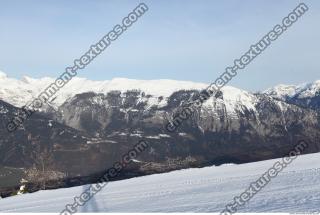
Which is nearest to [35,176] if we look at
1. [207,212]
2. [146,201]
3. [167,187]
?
[167,187]

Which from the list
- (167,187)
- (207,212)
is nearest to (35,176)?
(167,187)

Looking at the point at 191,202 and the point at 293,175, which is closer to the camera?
the point at 191,202

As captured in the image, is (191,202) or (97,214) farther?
(191,202)

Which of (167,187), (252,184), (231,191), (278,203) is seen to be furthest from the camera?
(167,187)

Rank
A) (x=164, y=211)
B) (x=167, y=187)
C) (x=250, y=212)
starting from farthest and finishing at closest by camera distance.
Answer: (x=167, y=187)
(x=164, y=211)
(x=250, y=212)

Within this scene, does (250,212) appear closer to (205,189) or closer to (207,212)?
(207,212)

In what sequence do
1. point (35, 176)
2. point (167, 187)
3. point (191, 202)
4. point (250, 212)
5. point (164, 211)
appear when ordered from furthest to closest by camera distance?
point (35, 176) < point (167, 187) < point (191, 202) < point (164, 211) < point (250, 212)

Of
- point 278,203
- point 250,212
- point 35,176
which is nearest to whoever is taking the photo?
point 250,212

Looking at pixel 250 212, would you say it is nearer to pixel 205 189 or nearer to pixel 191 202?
pixel 191 202

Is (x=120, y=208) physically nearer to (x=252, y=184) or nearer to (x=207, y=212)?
(x=207, y=212)
